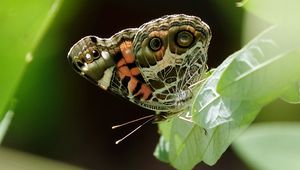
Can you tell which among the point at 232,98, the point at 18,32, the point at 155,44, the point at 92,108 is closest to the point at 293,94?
the point at 232,98

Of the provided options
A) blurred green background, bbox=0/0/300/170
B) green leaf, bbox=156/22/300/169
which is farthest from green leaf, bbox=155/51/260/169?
blurred green background, bbox=0/0/300/170

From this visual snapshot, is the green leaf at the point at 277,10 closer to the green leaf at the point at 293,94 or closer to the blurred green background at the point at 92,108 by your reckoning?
the green leaf at the point at 293,94

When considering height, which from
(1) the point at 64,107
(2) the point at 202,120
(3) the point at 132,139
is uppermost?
(2) the point at 202,120

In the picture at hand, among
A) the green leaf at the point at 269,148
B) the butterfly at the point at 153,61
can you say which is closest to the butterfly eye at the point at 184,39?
the butterfly at the point at 153,61

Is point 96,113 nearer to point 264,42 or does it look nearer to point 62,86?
point 62,86

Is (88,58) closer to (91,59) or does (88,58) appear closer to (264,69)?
(91,59)

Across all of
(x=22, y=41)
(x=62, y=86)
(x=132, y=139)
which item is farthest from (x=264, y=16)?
(x=132, y=139)

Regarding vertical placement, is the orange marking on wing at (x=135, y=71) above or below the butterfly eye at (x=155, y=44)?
below
